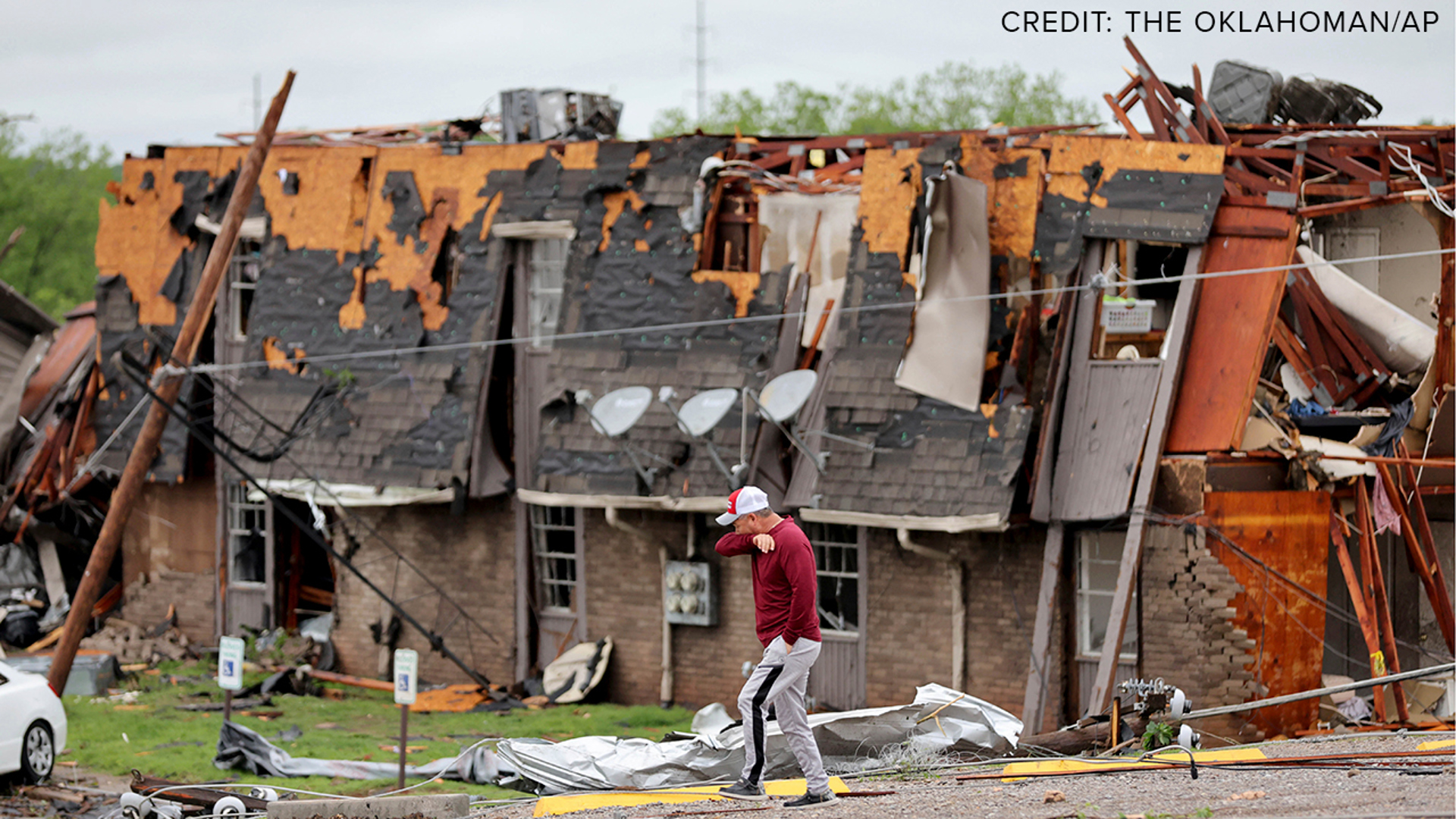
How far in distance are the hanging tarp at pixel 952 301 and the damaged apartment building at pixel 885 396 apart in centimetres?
4

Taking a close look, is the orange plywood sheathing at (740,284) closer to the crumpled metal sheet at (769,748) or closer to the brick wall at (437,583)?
the brick wall at (437,583)

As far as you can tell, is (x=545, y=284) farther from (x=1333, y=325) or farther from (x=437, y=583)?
(x=1333, y=325)

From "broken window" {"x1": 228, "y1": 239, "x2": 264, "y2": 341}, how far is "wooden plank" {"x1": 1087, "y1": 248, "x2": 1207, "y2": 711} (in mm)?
12720

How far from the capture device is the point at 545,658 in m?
19.4

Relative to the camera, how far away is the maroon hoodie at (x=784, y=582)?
952 centimetres

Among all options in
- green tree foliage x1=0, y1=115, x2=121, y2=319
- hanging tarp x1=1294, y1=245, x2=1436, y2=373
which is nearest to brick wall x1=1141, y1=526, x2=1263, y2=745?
hanging tarp x1=1294, y1=245, x2=1436, y2=373

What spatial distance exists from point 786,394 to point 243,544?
9.73 metres

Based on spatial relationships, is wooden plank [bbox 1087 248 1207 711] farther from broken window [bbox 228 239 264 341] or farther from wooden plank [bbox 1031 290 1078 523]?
broken window [bbox 228 239 264 341]

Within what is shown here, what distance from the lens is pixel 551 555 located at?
19344 millimetres

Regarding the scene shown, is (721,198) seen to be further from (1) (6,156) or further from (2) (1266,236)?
(1) (6,156)

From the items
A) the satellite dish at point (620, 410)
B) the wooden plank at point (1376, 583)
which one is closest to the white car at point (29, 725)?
the satellite dish at point (620, 410)

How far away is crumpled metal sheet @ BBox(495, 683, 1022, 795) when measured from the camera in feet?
39.1

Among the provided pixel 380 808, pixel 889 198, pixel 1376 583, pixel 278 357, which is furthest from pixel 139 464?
pixel 1376 583

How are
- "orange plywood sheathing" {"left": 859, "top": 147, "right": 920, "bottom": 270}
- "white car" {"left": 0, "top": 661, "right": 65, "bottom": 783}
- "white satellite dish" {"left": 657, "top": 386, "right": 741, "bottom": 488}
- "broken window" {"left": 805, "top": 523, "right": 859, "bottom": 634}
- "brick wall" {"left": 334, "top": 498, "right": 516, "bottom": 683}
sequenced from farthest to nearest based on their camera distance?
"brick wall" {"left": 334, "top": 498, "right": 516, "bottom": 683} → "broken window" {"left": 805, "top": 523, "right": 859, "bottom": 634} → "white satellite dish" {"left": 657, "top": 386, "right": 741, "bottom": 488} → "orange plywood sheathing" {"left": 859, "top": 147, "right": 920, "bottom": 270} → "white car" {"left": 0, "top": 661, "right": 65, "bottom": 783}
